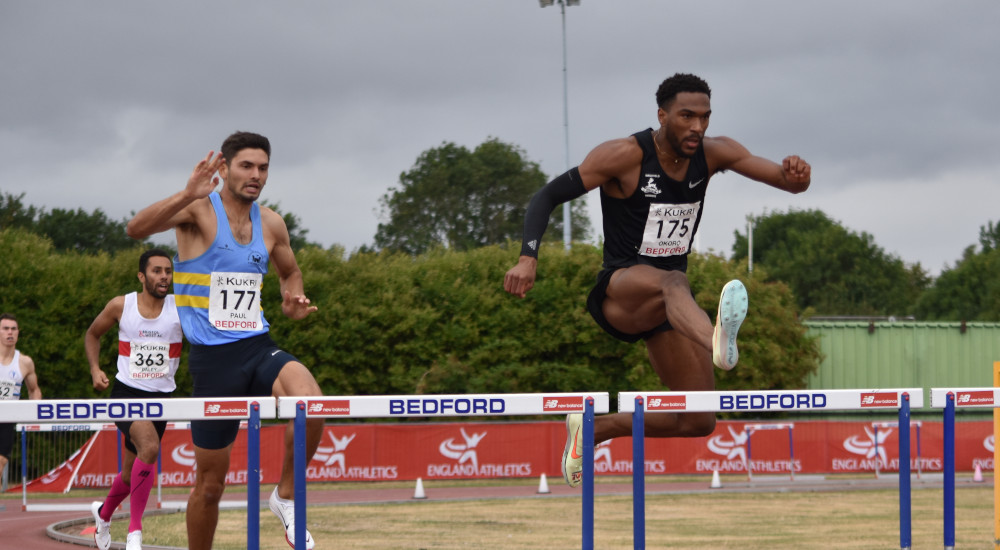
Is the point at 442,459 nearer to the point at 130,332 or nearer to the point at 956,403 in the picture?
the point at 130,332

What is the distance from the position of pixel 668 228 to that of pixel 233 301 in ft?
7.63

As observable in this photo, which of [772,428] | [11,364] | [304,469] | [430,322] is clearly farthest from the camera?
[430,322]

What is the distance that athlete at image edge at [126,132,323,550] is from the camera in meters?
5.68

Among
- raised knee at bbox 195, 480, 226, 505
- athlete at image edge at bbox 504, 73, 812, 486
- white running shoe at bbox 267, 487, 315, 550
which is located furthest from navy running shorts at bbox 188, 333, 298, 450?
athlete at image edge at bbox 504, 73, 812, 486

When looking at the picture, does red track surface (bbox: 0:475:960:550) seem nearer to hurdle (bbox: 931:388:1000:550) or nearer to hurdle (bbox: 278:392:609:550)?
hurdle (bbox: 278:392:609:550)

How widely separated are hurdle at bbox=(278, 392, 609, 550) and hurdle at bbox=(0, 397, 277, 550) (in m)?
0.15

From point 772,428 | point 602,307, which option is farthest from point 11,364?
point 772,428

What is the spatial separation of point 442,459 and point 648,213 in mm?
14093

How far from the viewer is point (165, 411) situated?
5.19m

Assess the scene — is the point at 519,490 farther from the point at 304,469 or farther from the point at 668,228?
the point at 304,469

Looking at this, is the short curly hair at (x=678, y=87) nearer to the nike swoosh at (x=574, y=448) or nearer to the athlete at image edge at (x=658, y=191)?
the athlete at image edge at (x=658, y=191)

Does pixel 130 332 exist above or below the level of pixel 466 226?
below

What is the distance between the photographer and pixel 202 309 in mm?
5828

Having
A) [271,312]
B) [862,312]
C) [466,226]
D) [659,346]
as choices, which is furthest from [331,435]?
[862,312]
